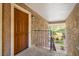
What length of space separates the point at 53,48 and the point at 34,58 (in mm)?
435

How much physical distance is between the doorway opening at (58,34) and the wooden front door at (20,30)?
18.7 inches

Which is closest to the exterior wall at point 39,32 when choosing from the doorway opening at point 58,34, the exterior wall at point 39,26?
the exterior wall at point 39,26

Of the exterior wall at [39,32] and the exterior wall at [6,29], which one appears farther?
the exterior wall at [39,32]

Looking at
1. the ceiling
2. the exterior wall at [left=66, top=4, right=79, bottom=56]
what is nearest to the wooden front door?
the ceiling

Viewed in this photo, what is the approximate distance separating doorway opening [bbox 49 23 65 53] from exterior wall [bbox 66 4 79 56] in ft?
0.29

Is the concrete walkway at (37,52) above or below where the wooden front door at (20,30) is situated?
below

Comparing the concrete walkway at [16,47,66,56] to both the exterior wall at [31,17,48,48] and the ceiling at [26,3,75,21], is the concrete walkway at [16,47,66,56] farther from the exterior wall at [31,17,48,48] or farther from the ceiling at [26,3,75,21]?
the ceiling at [26,3,75,21]

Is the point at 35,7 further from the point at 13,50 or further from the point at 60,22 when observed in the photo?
the point at 13,50

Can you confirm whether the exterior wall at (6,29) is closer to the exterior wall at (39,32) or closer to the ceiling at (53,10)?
the ceiling at (53,10)

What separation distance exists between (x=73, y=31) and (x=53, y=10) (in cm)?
51

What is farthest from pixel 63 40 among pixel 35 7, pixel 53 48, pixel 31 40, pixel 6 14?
pixel 6 14

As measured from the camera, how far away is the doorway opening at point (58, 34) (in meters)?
2.35

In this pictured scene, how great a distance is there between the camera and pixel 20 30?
7.86 ft

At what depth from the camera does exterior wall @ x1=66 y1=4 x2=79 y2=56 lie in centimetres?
232
